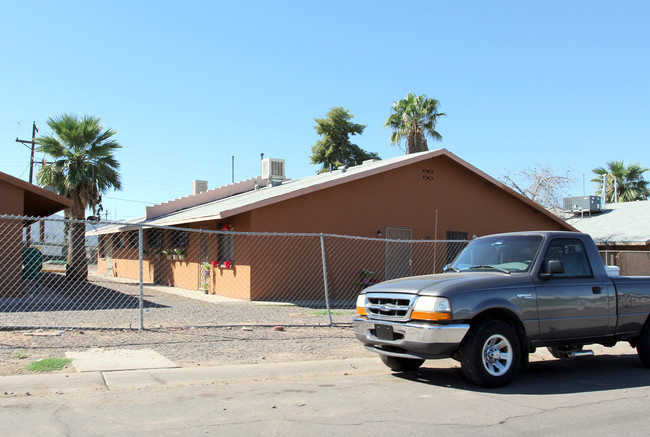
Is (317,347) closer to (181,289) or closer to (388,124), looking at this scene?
(181,289)

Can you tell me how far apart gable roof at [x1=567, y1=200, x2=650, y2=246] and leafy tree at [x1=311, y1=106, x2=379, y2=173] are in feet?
49.8

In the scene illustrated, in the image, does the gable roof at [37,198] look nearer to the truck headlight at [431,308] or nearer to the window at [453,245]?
the truck headlight at [431,308]

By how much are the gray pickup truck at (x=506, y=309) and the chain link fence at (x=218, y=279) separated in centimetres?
393

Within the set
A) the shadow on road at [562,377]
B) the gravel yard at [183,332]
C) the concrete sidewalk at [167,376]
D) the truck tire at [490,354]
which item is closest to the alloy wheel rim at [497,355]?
the truck tire at [490,354]

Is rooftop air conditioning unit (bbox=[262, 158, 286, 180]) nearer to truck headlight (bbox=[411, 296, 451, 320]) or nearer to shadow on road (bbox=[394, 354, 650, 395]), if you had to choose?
shadow on road (bbox=[394, 354, 650, 395])

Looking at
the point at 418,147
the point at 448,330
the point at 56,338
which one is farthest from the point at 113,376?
the point at 418,147

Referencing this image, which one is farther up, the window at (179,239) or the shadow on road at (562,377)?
the window at (179,239)

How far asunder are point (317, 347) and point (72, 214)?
16.4 metres

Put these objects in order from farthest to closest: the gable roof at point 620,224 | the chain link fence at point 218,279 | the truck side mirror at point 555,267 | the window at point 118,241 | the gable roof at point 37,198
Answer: the window at point 118,241 < the gable roof at point 620,224 < the gable roof at point 37,198 < the chain link fence at point 218,279 < the truck side mirror at point 555,267

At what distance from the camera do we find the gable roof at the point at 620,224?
24.0 metres

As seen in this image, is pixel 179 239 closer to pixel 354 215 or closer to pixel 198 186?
pixel 354 215

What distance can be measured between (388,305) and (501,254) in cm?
182

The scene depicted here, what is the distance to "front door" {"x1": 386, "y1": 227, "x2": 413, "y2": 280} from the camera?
18391mm

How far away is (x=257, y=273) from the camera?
15.9 m
